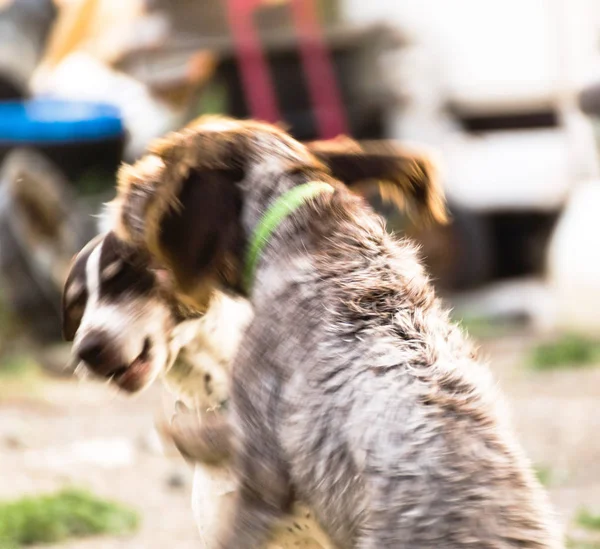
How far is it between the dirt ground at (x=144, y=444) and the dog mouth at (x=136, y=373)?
0.88 metres

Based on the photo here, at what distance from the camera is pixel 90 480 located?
17.1 feet

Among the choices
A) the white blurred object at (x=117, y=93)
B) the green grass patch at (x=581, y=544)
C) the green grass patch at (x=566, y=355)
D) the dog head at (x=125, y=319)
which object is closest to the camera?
the dog head at (x=125, y=319)

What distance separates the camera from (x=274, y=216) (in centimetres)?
241

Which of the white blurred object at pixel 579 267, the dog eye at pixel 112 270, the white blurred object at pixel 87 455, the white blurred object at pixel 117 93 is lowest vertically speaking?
the white blurred object at pixel 579 267

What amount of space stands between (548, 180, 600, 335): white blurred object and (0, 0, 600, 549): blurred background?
0.01m

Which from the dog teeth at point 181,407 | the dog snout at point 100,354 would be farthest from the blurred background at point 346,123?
the dog snout at point 100,354

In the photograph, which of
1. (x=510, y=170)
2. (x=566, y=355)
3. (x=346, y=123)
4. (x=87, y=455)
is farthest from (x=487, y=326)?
(x=87, y=455)

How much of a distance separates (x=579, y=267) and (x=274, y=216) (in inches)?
203

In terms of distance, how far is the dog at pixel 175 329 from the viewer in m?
2.66

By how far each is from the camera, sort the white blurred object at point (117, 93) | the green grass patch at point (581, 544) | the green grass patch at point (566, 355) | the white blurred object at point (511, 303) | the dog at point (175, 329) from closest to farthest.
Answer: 1. the dog at point (175, 329)
2. the green grass patch at point (581, 544)
3. the green grass patch at point (566, 355)
4. the white blurred object at point (511, 303)
5. the white blurred object at point (117, 93)

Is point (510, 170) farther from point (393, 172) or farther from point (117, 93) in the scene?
point (393, 172)

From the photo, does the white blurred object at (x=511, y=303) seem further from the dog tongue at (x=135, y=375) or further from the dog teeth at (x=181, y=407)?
the dog tongue at (x=135, y=375)

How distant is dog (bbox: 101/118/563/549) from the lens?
2.09 meters

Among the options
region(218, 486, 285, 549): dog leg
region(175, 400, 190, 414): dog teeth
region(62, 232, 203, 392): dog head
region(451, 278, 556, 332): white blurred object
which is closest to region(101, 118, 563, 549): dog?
region(218, 486, 285, 549): dog leg
